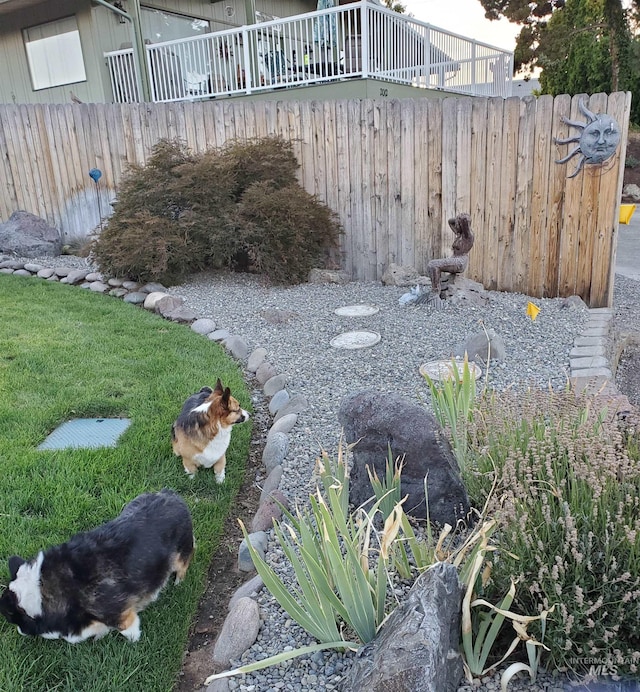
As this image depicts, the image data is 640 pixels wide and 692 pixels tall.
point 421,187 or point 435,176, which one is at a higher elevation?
point 435,176

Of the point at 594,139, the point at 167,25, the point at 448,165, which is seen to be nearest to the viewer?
the point at 594,139

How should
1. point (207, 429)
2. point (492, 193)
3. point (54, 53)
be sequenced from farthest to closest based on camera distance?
point (54, 53) < point (492, 193) < point (207, 429)

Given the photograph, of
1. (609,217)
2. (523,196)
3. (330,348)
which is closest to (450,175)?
(523,196)

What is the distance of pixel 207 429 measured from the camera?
3125mm

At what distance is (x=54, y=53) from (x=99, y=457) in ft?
43.5

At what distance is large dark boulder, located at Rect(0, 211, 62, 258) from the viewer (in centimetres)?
863

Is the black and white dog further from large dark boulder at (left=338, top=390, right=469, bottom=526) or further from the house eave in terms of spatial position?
the house eave

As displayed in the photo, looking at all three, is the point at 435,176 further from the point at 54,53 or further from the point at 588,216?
the point at 54,53

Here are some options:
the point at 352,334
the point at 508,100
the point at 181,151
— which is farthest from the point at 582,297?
the point at 181,151

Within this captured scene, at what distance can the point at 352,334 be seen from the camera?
16.9ft

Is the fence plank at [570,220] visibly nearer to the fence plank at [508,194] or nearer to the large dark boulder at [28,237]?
the fence plank at [508,194]

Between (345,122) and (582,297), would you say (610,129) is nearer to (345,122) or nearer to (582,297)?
(582,297)

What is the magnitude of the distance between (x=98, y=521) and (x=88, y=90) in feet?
41.2

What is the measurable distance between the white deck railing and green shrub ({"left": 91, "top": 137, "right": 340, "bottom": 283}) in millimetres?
4003
